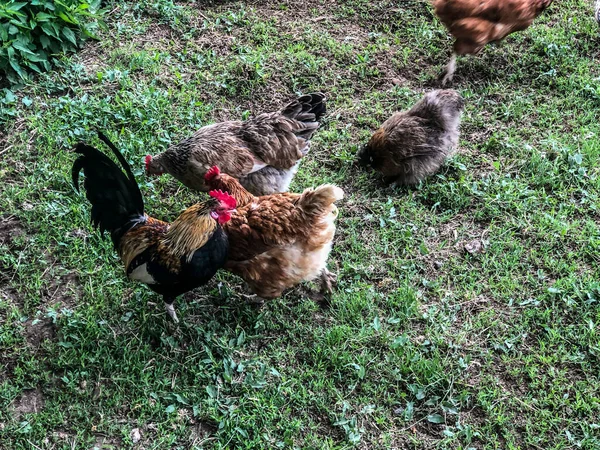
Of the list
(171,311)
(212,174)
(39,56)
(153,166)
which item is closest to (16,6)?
(39,56)

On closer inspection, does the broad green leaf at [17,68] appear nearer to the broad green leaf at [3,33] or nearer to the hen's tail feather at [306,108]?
the broad green leaf at [3,33]

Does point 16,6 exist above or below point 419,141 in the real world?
above

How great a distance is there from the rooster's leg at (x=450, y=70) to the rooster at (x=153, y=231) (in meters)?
3.45

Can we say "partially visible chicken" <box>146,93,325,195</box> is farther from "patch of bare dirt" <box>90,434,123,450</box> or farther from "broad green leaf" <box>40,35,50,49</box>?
"broad green leaf" <box>40,35,50,49</box>

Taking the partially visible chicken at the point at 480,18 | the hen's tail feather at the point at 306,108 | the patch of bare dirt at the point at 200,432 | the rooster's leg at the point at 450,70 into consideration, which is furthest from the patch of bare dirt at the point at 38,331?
the partially visible chicken at the point at 480,18

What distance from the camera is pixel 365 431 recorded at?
11.6 feet

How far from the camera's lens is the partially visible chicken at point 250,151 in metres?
4.45

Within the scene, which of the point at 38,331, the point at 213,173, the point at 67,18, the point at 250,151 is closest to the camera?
the point at 38,331

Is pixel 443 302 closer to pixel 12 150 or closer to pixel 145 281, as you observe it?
pixel 145 281

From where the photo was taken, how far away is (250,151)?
14.9 ft

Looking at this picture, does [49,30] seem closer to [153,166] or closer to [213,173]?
[153,166]

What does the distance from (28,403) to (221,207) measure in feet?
6.27

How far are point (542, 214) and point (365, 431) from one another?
2676mm

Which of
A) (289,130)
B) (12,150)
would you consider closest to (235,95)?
(289,130)
